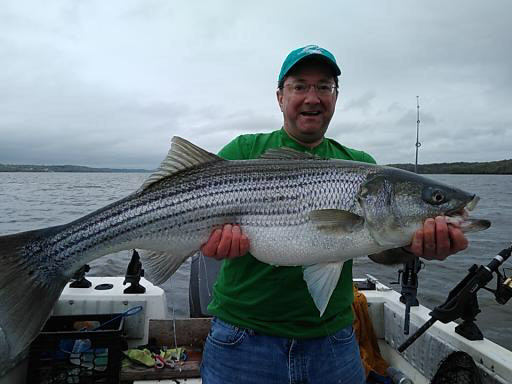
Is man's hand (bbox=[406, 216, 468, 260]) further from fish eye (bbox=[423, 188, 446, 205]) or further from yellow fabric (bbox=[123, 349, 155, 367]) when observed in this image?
yellow fabric (bbox=[123, 349, 155, 367])

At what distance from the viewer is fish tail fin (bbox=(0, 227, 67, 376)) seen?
3.28 metres

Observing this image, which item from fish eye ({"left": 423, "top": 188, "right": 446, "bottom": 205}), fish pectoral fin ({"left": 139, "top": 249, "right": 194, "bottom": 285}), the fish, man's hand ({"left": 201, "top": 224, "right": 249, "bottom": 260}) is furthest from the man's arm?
fish pectoral fin ({"left": 139, "top": 249, "right": 194, "bottom": 285})

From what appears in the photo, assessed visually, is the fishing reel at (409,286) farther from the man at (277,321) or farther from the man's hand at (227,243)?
the man's hand at (227,243)

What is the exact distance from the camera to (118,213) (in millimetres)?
3732

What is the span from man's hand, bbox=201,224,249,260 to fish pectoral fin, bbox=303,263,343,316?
1.85 ft

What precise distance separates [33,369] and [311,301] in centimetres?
431

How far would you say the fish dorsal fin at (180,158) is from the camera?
3881 millimetres

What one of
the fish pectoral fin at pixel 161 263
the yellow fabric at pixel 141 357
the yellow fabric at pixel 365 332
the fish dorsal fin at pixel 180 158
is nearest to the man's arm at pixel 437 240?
the fish dorsal fin at pixel 180 158

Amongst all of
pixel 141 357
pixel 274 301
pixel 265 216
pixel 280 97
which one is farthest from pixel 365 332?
pixel 280 97

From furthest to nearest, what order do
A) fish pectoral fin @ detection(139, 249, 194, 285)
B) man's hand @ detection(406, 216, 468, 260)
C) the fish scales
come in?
1. fish pectoral fin @ detection(139, 249, 194, 285)
2. the fish scales
3. man's hand @ detection(406, 216, 468, 260)

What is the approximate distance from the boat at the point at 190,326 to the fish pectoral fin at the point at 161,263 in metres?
2.47

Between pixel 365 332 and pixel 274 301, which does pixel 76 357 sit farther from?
pixel 365 332

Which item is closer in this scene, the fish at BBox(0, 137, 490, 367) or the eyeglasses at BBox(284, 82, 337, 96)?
the fish at BBox(0, 137, 490, 367)

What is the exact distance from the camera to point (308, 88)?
4113 mm
